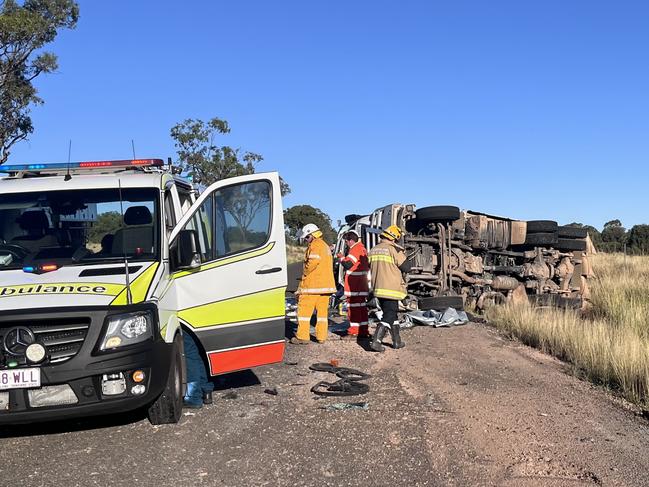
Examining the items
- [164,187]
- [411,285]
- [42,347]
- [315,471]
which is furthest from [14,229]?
[411,285]

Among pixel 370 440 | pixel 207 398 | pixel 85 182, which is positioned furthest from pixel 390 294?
pixel 85 182

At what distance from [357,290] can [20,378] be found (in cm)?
639

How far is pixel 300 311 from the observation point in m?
10.0

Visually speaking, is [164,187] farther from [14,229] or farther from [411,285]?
[411,285]

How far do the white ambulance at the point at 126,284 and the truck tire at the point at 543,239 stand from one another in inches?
393

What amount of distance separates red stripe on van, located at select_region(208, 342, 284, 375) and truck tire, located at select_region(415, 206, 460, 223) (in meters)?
7.91

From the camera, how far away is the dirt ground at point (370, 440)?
454cm

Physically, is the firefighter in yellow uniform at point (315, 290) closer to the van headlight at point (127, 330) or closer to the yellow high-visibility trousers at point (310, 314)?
the yellow high-visibility trousers at point (310, 314)

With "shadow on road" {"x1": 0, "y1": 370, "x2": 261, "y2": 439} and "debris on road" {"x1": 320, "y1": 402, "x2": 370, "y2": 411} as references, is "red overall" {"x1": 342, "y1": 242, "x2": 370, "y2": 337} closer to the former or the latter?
"debris on road" {"x1": 320, "y1": 402, "x2": 370, "y2": 411}

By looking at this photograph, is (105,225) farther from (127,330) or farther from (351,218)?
(351,218)

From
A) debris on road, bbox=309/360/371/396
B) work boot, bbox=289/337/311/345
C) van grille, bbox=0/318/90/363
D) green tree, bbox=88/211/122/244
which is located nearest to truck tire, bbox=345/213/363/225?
work boot, bbox=289/337/311/345

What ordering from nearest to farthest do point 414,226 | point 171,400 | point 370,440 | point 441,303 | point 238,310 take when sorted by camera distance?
point 370,440
point 171,400
point 238,310
point 441,303
point 414,226

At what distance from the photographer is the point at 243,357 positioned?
6.18 meters

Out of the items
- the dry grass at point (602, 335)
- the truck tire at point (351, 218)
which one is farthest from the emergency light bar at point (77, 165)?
the truck tire at point (351, 218)
